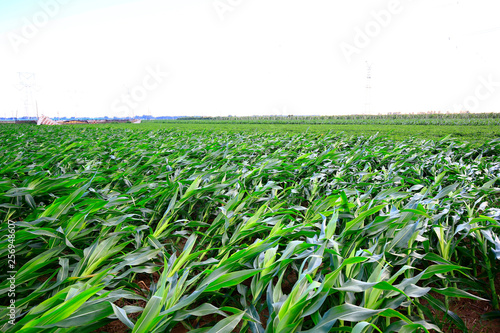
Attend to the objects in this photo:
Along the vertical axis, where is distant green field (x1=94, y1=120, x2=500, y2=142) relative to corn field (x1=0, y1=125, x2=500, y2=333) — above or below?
above


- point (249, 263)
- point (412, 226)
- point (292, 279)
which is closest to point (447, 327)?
point (412, 226)

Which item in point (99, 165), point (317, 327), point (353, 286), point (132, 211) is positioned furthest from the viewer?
point (99, 165)

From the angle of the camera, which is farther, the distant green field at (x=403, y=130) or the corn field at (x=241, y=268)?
the distant green field at (x=403, y=130)

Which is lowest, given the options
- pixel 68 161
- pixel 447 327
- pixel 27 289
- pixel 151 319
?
pixel 447 327

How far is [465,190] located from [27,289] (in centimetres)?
319

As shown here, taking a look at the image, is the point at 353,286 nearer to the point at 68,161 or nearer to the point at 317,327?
the point at 317,327

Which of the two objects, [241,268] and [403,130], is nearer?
[241,268]

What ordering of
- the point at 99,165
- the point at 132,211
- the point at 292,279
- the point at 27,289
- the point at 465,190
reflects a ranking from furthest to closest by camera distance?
1. the point at 99,165
2. the point at 465,190
3. the point at 132,211
4. the point at 292,279
5. the point at 27,289

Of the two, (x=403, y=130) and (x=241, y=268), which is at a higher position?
(x=403, y=130)

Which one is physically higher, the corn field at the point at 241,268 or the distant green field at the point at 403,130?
the distant green field at the point at 403,130

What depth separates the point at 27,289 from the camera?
1.16 m

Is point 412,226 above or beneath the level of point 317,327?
above

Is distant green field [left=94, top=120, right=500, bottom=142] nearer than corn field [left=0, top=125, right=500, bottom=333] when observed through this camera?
No

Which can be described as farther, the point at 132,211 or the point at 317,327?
the point at 132,211
